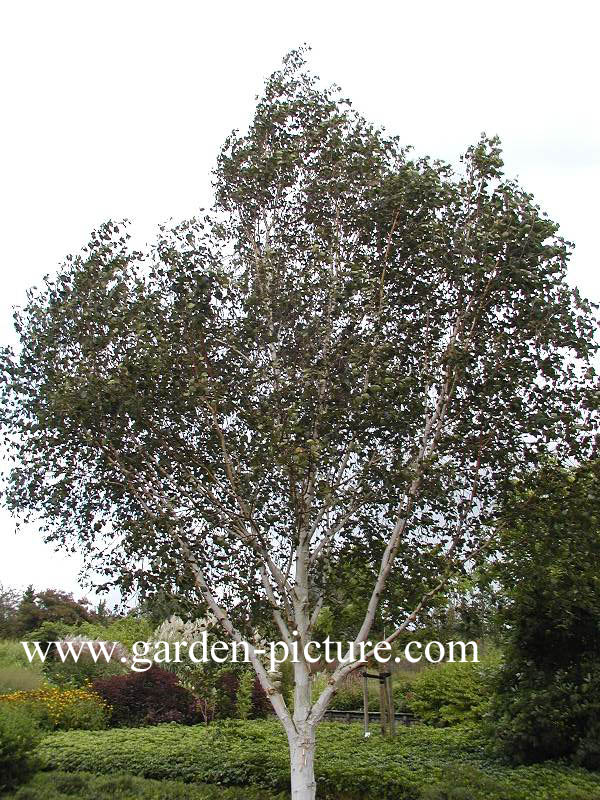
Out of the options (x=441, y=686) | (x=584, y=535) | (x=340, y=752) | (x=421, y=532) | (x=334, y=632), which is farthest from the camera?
(x=441, y=686)

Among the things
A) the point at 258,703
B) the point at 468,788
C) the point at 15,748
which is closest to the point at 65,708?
the point at 258,703

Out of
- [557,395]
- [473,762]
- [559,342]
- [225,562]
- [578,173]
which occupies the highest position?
[578,173]

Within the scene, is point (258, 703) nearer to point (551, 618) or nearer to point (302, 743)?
point (551, 618)

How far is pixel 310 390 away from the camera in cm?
702

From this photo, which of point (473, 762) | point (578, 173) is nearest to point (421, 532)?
point (473, 762)

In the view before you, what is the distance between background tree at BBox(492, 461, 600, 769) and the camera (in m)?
6.75

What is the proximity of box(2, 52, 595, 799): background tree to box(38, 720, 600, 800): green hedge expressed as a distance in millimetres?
1475

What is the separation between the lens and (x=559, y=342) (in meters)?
6.75

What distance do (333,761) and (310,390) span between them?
500 cm

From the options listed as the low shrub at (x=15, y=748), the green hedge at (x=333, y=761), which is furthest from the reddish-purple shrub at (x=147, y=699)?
the low shrub at (x=15, y=748)

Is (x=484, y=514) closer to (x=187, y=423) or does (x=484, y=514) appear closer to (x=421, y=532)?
(x=421, y=532)

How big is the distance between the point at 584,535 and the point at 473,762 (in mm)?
3896

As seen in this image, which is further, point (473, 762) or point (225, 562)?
point (473, 762)

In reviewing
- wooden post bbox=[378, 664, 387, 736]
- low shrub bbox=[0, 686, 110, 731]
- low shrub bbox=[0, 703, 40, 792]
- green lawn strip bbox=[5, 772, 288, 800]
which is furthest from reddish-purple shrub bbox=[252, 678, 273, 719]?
low shrub bbox=[0, 703, 40, 792]
